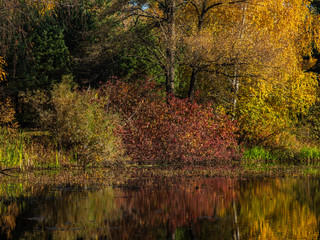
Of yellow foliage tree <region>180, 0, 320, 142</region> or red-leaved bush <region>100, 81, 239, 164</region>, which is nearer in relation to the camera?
red-leaved bush <region>100, 81, 239, 164</region>

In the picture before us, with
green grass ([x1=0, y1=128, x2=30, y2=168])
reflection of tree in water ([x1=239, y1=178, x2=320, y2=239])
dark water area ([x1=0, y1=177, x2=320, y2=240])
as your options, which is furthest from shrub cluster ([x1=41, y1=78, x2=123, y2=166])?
reflection of tree in water ([x1=239, y1=178, x2=320, y2=239])

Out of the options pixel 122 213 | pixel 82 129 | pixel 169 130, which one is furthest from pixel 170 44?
pixel 122 213

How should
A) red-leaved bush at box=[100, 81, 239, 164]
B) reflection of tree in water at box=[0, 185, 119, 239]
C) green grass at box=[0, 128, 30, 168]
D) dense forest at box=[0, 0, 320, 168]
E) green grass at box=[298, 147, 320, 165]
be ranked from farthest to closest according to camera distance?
green grass at box=[298, 147, 320, 165], red-leaved bush at box=[100, 81, 239, 164], dense forest at box=[0, 0, 320, 168], green grass at box=[0, 128, 30, 168], reflection of tree in water at box=[0, 185, 119, 239]

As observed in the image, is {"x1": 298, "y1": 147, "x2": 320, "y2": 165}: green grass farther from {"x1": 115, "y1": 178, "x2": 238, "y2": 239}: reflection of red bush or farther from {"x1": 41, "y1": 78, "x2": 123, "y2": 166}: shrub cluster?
{"x1": 41, "y1": 78, "x2": 123, "y2": 166}: shrub cluster

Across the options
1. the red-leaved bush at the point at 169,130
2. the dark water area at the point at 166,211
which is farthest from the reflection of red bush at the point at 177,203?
the red-leaved bush at the point at 169,130

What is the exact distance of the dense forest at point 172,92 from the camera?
16.6 metres

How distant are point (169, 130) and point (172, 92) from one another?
314cm

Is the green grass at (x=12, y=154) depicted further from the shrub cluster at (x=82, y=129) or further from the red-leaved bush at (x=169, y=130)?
the red-leaved bush at (x=169, y=130)

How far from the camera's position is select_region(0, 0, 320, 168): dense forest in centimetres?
1656

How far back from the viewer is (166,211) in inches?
361

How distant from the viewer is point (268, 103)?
22.4 m

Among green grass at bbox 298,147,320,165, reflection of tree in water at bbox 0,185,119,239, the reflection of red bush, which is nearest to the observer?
reflection of tree in water at bbox 0,185,119,239

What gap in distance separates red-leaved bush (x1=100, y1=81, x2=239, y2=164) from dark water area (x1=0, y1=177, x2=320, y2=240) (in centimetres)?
504

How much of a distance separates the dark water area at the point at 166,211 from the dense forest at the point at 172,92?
4637 mm
